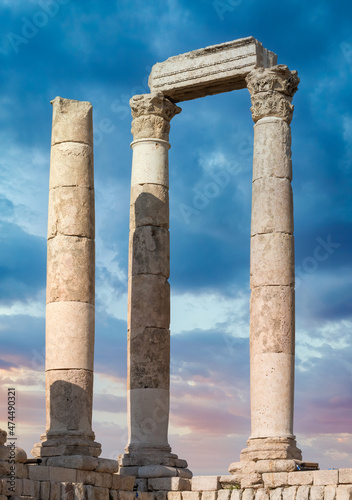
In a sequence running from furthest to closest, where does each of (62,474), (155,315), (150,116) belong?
(150,116) → (155,315) → (62,474)

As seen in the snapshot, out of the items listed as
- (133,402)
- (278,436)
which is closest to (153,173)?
(133,402)

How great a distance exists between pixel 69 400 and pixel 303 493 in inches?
283

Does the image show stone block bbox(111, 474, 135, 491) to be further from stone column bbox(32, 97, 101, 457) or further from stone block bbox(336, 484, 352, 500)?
stone block bbox(336, 484, 352, 500)

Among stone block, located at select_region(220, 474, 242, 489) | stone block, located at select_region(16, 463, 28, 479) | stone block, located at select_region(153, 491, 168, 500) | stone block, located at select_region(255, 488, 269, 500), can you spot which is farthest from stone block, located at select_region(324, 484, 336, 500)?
stone block, located at select_region(16, 463, 28, 479)

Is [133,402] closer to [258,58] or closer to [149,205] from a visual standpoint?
[149,205]

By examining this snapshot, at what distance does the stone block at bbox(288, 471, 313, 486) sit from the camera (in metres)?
32.8

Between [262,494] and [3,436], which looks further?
[262,494]

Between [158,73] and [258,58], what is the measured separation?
12.7ft

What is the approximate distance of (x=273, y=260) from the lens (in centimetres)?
3534

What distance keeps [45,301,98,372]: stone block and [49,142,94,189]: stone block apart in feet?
11.6

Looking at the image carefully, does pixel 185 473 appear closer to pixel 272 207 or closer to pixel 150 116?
pixel 272 207

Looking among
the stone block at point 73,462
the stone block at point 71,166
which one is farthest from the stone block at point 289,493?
the stone block at point 71,166

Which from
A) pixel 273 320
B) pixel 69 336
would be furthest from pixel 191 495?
pixel 69 336

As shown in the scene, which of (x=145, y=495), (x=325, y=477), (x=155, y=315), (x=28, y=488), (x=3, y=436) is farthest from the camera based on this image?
(x=155, y=315)
